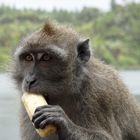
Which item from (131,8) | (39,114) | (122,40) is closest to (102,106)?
(39,114)

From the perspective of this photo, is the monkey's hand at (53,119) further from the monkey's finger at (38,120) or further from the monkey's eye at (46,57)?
the monkey's eye at (46,57)

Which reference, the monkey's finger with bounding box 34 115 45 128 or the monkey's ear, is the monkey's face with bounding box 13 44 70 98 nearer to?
the monkey's ear

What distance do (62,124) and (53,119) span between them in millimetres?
180

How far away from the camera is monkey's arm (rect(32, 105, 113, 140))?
22.4 feet

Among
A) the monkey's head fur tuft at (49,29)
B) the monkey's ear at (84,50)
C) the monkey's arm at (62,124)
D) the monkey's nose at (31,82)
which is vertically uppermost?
the monkey's head fur tuft at (49,29)

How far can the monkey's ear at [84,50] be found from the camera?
7812mm

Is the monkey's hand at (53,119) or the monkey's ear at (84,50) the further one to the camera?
the monkey's ear at (84,50)

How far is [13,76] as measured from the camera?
7.95 metres

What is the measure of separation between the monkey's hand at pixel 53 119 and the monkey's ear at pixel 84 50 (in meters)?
0.96

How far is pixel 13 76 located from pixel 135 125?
1927mm

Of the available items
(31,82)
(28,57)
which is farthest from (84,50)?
(31,82)

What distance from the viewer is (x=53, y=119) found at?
6930 mm

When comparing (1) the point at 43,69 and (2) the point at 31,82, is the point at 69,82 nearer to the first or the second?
(1) the point at 43,69

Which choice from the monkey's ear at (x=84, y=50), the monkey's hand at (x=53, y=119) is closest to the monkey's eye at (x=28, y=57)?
the monkey's ear at (x=84, y=50)
